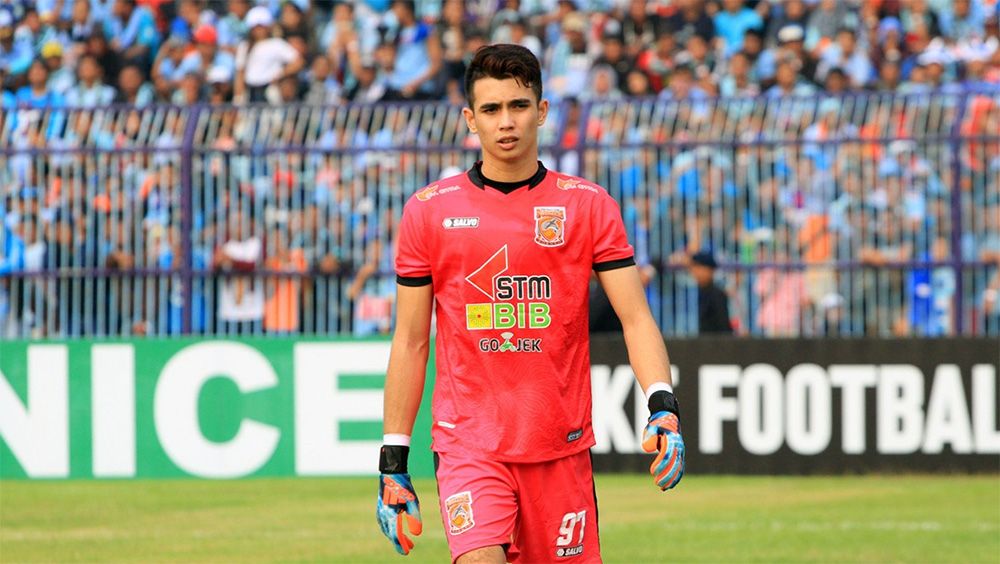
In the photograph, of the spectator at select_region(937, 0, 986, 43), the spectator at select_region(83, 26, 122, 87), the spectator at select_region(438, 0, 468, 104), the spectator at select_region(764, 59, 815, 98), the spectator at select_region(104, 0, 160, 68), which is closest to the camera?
the spectator at select_region(764, 59, 815, 98)

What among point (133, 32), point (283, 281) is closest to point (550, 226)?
point (283, 281)

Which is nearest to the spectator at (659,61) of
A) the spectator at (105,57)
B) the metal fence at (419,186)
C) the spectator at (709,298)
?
the metal fence at (419,186)

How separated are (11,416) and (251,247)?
245 cm

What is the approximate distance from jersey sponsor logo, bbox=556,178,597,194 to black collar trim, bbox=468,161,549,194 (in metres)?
0.06

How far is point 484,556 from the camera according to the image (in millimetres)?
5641

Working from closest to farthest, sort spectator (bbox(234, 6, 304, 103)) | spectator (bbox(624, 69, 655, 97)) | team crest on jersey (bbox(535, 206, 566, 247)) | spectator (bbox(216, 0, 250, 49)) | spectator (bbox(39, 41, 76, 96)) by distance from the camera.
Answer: team crest on jersey (bbox(535, 206, 566, 247)), spectator (bbox(624, 69, 655, 97)), spectator (bbox(234, 6, 304, 103)), spectator (bbox(39, 41, 76, 96)), spectator (bbox(216, 0, 250, 49))

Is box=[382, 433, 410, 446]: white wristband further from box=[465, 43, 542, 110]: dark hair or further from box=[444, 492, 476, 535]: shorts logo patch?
box=[465, 43, 542, 110]: dark hair

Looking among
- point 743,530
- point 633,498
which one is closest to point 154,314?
point 633,498

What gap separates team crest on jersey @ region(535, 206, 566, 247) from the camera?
5.83 m

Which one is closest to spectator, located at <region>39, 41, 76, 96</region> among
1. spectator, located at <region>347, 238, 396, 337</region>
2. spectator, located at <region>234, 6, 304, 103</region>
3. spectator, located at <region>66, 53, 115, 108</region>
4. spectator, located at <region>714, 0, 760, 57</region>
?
spectator, located at <region>66, 53, 115, 108</region>

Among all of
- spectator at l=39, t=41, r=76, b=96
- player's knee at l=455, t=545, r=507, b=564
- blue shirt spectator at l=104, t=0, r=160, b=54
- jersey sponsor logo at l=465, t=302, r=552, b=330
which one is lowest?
player's knee at l=455, t=545, r=507, b=564

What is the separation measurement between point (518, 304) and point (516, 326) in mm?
72

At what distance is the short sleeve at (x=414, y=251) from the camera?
5.92 m

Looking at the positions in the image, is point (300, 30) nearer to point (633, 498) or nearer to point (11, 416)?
point (11, 416)
